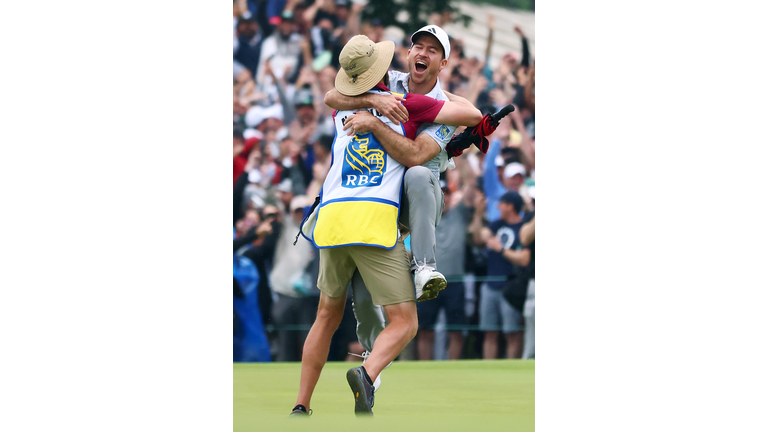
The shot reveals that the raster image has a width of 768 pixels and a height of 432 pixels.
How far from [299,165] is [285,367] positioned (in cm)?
133

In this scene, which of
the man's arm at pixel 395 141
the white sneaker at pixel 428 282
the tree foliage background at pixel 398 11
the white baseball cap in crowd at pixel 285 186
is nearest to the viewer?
the white sneaker at pixel 428 282

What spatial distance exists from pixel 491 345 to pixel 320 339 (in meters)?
2.00

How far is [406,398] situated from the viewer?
387 centimetres

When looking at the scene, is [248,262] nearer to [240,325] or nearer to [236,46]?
[240,325]

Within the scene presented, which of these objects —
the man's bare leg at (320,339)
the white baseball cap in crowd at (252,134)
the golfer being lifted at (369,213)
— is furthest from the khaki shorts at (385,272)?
the white baseball cap in crowd at (252,134)

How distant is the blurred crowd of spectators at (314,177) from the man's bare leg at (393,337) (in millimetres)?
1782

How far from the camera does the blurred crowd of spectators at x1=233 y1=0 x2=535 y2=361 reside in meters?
4.68

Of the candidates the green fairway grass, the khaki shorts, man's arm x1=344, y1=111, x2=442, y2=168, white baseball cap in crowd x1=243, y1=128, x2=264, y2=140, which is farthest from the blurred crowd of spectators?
the khaki shorts

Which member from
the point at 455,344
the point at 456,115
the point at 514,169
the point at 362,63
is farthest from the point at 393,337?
the point at 514,169

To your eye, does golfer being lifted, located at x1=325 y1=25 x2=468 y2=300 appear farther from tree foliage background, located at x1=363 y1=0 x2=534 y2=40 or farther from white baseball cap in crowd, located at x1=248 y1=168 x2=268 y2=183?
white baseball cap in crowd, located at x1=248 y1=168 x2=268 y2=183

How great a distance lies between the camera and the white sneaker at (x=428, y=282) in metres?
3.05

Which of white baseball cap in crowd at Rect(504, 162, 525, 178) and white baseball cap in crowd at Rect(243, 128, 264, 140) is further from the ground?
white baseball cap in crowd at Rect(243, 128, 264, 140)

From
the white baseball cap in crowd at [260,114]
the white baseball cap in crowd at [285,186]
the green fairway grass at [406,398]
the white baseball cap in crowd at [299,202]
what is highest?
the white baseball cap in crowd at [260,114]

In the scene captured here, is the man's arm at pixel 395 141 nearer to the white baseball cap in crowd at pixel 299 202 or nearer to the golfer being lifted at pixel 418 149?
the golfer being lifted at pixel 418 149
